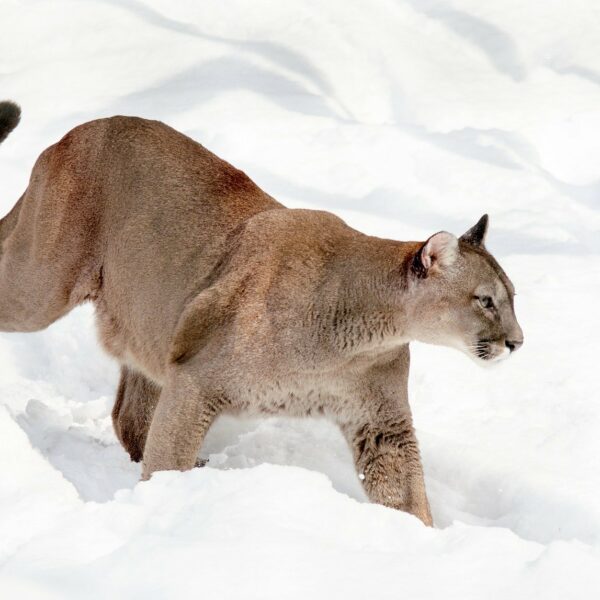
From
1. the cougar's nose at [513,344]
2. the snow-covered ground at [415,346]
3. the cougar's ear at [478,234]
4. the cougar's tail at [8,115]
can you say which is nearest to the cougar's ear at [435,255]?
the cougar's ear at [478,234]

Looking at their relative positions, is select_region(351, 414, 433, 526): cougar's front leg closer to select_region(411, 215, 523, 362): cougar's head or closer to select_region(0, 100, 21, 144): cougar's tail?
select_region(411, 215, 523, 362): cougar's head

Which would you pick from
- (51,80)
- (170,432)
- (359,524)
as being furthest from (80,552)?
(51,80)

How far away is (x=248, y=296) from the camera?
464 centimetres

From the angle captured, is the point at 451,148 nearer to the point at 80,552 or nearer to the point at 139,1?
the point at 139,1

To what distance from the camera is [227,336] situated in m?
4.58

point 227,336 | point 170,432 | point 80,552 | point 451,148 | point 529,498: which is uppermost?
point 80,552

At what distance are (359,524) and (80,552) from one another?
29.9 inches

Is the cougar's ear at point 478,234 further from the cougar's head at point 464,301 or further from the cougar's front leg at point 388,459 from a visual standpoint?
the cougar's front leg at point 388,459

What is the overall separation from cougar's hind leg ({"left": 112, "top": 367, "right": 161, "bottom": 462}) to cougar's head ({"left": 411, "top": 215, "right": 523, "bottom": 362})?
5.38 ft

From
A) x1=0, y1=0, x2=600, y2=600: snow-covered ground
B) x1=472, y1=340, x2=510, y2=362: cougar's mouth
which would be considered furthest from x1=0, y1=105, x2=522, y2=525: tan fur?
x1=0, y1=0, x2=600, y2=600: snow-covered ground

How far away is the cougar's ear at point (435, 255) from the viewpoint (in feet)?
14.5

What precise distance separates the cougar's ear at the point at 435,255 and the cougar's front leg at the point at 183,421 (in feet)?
2.84

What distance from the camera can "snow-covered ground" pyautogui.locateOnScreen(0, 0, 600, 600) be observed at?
314cm

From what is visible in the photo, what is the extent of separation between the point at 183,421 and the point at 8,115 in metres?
2.26
